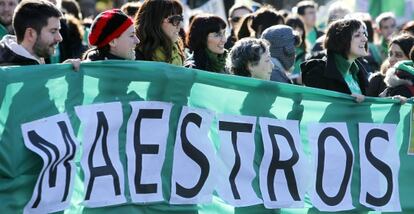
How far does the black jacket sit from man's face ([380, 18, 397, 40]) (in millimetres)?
6451

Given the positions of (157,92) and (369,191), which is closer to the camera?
(157,92)

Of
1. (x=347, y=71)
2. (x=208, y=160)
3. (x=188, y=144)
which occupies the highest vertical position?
(x=347, y=71)

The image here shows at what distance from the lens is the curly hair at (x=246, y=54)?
27.3 feet

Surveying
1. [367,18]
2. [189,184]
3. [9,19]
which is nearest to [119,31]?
[189,184]

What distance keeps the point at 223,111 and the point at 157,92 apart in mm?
490

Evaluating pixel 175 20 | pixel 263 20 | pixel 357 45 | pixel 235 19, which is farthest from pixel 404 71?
pixel 235 19

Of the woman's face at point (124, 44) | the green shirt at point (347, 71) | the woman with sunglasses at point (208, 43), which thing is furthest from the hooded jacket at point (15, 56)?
the green shirt at point (347, 71)

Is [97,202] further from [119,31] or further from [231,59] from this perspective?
[231,59]

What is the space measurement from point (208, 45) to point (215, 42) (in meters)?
0.06

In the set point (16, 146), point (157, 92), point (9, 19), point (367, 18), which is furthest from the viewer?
point (367, 18)

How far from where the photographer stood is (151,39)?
8.62 m

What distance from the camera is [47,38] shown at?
7469mm

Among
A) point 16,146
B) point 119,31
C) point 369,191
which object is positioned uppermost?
point 119,31

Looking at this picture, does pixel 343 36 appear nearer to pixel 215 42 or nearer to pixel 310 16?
pixel 215 42
